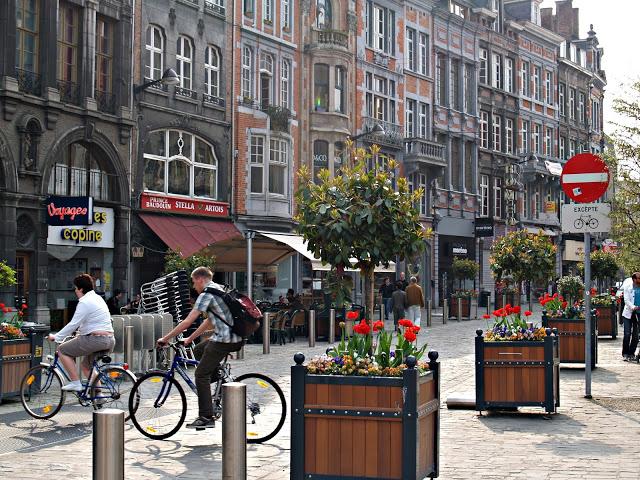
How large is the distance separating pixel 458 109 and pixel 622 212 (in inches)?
1443

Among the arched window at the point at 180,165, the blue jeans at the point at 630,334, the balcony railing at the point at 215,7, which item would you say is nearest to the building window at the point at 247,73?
the balcony railing at the point at 215,7

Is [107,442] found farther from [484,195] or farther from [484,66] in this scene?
[484,66]

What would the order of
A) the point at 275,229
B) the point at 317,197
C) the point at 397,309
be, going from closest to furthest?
the point at 317,197 < the point at 397,309 < the point at 275,229

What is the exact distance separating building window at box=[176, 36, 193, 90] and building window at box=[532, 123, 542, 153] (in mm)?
30269

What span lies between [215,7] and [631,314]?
64.2 ft

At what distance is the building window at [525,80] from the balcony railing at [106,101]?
32.5 meters

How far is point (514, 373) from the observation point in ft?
36.7

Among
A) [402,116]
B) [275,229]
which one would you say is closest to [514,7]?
[402,116]

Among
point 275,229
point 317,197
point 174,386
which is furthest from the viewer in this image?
point 275,229

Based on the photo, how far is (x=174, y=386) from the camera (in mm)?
9969

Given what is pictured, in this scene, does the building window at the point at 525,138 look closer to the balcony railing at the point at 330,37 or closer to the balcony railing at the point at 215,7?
the balcony railing at the point at 330,37

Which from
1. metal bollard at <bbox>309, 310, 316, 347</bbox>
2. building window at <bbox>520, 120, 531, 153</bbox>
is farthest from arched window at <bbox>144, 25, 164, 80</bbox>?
building window at <bbox>520, 120, 531, 153</bbox>

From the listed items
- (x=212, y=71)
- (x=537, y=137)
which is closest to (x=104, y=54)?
(x=212, y=71)

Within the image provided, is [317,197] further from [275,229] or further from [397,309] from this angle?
[275,229]
